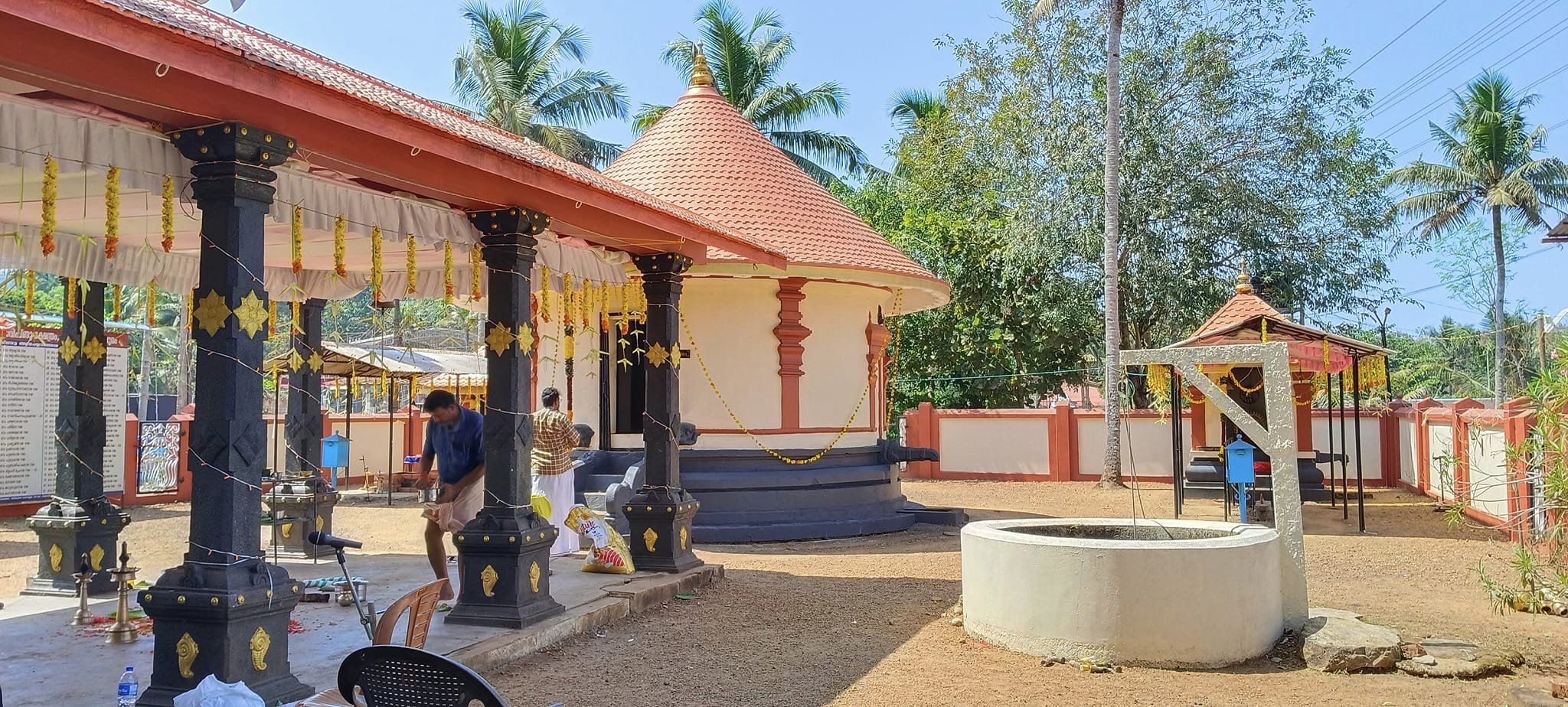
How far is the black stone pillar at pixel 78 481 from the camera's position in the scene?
7660 mm

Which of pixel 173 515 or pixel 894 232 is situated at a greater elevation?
pixel 894 232

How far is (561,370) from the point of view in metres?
13.2

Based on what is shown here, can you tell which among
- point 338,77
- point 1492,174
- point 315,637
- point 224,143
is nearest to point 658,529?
point 315,637

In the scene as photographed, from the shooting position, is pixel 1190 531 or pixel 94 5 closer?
pixel 94 5

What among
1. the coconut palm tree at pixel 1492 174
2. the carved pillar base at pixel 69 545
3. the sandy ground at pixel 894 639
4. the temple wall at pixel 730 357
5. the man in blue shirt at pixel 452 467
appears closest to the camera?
the sandy ground at pixel 894 639

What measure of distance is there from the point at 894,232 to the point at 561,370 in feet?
48.5

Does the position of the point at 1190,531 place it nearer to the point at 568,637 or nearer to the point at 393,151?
the point at 568,637

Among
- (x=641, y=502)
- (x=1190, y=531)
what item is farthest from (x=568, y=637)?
(x=1190, y=531)

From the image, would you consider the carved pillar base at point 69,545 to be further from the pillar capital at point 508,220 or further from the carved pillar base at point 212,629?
the carved pillar base at point 212,629

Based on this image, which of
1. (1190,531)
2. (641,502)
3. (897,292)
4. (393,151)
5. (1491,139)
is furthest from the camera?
(1491,139)

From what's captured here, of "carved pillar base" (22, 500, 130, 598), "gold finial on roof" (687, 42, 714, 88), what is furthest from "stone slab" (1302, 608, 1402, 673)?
"gold finial on roof" (687, 42, 714, 88)

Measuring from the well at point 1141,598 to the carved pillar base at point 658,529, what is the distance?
10.4ft

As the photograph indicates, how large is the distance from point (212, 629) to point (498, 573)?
7.41 feet

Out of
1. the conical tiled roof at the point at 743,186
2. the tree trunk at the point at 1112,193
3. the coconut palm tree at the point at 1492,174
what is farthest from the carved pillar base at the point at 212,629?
the coconut palm tree at the point at 1492,174
